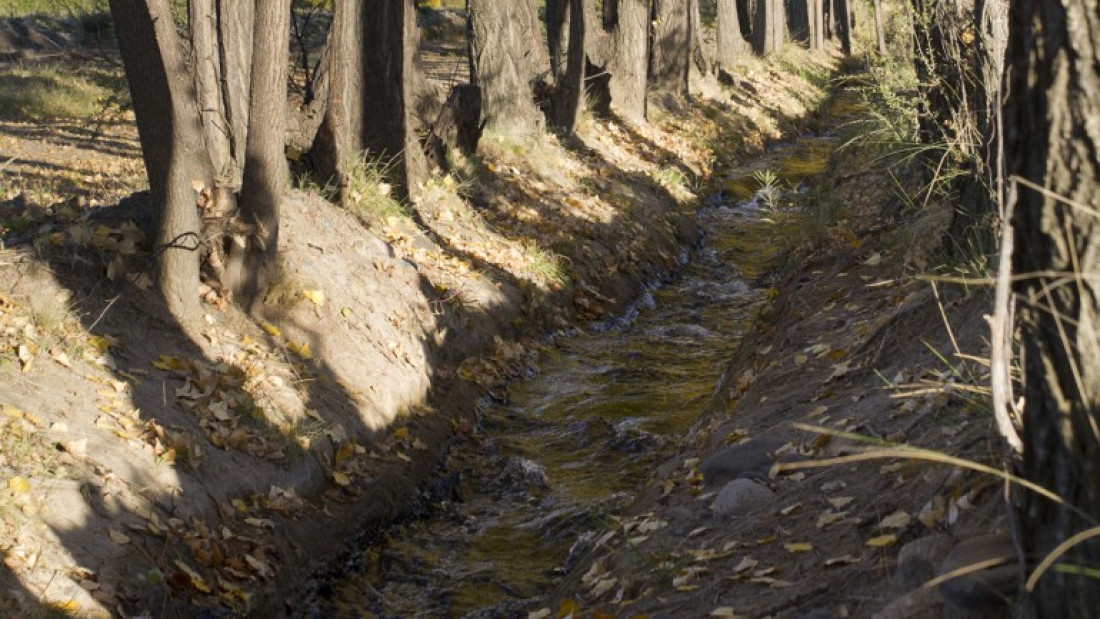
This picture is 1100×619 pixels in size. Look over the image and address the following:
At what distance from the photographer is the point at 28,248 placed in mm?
6871

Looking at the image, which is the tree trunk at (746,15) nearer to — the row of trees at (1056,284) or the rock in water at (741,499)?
the rock in water at (741,499)

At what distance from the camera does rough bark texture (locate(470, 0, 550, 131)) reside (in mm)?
13195

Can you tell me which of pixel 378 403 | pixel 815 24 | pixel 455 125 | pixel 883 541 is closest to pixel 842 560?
pixel 883 541

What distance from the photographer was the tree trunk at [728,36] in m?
24.5

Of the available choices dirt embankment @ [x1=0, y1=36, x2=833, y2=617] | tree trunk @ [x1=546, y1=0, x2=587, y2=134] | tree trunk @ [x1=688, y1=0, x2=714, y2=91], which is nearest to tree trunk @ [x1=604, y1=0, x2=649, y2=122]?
tree trunk @ [x1=546, y1=0, x2=587, y2=134]

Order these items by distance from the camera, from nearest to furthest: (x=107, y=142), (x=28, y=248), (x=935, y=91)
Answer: (x=28, y=248), (x=935, y=91), (x=107, y=142)

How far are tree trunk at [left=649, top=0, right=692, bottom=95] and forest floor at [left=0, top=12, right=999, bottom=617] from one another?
8.75 metres

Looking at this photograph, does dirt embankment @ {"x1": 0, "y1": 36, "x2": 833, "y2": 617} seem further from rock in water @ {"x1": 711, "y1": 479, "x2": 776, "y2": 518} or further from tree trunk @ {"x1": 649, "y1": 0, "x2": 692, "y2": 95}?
tree trunk @ {"x1": 649, "y1": 0, "x2": 692, "y2": 95}

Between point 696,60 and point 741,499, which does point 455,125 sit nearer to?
point 741,499

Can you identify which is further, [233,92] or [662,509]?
[233,92]

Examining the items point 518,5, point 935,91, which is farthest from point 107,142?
point 935,91

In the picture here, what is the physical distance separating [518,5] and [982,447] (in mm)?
10759

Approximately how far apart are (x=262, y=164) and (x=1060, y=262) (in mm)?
5845

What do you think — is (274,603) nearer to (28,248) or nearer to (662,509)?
(662,509)
